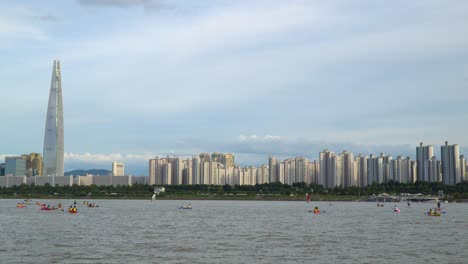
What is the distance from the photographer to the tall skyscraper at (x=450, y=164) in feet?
629

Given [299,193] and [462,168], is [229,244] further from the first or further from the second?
[462,168]

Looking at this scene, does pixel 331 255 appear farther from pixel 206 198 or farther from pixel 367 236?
pixel 206 198

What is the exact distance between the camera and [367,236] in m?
48.2

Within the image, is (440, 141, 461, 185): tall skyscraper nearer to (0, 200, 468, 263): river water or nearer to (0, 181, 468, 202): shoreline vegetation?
(0, 181, 468, 202): shoreline vegetation

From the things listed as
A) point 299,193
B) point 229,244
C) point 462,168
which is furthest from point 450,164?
point 229,244

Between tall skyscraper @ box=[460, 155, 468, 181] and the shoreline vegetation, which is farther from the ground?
tall skyscraper @ box=[460, 155, 468, 181]

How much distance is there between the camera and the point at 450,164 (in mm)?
195000

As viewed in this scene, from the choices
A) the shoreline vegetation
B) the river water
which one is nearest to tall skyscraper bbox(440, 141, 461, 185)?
the shoreline vegetation

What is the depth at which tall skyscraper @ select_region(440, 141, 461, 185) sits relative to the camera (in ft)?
629

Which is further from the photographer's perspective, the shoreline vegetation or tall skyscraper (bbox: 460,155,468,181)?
tall skyscraper (bbox: 460,155,468,181)

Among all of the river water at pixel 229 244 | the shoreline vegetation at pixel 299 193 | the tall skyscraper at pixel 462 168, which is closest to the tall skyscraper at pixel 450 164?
the tall skyscraper at pixel 462 168

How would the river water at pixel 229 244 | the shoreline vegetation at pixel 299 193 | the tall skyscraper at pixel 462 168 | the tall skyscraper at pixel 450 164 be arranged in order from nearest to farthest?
the river water at pixel 229 244 → the shoreline vegetation at pixel 299 193 → the tall skyscraper at pixel 450 164 → the tall skyscraper at pixel 462 168

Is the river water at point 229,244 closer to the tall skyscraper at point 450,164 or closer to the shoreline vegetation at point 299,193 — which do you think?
the shoreline vegetation at point 299,193

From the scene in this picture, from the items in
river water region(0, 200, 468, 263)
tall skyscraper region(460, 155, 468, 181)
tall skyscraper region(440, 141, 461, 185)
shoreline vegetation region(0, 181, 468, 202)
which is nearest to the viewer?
river water region(0, 200, 468, 263)
